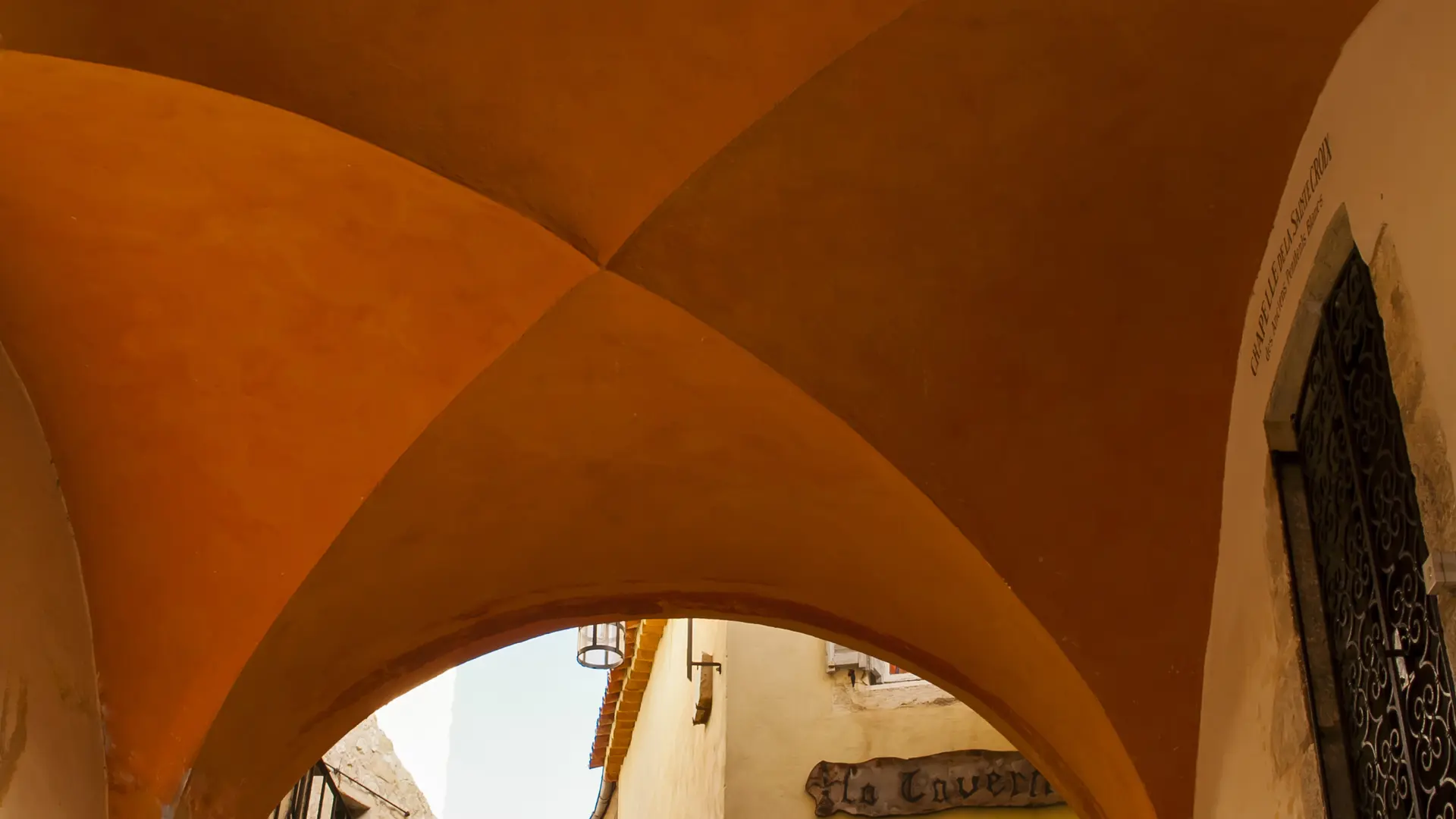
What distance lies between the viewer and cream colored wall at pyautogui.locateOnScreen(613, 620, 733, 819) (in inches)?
375

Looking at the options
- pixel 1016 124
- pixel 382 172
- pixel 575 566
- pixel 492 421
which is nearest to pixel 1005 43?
pixel 1016 124

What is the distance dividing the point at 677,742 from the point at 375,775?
107 inches

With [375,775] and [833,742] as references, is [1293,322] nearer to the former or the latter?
[833,742]

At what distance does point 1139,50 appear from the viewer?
4062 mm

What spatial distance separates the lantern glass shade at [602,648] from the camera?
9625 mm

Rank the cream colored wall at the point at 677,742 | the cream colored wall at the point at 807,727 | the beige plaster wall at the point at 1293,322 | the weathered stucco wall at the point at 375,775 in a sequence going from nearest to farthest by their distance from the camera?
the beige plaster wall at the point at 1293,322
the cream colored wall at the point at 807,727
the cream colored wall at the point at 677,742
the weathered stucco wall at the point at 375,775

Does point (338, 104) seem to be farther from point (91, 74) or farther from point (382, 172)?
point (91, 74)

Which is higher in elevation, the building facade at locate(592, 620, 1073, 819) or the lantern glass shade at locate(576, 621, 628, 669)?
the lantern glass shade at locate(576, 621, 628, 669)

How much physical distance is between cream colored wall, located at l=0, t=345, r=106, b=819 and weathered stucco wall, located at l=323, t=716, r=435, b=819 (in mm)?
6915

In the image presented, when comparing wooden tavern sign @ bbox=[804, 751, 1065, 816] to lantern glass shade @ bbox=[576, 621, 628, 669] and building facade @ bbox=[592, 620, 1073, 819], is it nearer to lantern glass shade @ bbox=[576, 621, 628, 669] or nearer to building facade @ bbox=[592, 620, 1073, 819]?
building facade @ bbox=[592, 620, 1073, 819]

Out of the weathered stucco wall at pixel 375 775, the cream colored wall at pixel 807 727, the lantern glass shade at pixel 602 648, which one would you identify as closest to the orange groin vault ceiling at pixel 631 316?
the cream colored wall at pixel 807 727

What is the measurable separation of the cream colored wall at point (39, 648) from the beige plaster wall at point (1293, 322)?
383cm

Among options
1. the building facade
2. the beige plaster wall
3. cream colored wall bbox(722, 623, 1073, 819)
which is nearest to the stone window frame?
the beige plaster wall

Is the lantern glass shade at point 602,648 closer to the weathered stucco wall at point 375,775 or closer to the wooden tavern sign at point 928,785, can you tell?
the wooden tavern sign at point 928,785
